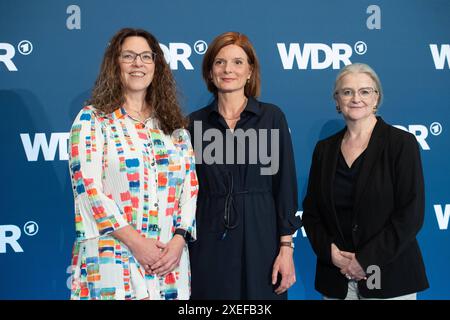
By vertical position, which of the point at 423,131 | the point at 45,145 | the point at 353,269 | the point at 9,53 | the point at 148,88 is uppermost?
the point at 9,53

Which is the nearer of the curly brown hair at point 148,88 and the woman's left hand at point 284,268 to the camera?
the curly brown hair at point 148,88

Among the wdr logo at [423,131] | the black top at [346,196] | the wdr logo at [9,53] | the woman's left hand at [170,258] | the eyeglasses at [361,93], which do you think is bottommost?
the woman's left hand at [170,258]

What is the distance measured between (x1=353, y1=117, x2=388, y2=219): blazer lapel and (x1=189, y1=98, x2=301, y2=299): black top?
0.96 ft

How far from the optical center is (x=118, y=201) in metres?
2.42

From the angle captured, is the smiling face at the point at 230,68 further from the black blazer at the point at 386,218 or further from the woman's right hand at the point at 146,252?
the woman's right hand at the point at 146,252

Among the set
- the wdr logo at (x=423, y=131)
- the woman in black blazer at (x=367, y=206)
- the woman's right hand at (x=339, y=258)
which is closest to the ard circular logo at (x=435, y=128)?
the wdr logo at (x=423, y=131)

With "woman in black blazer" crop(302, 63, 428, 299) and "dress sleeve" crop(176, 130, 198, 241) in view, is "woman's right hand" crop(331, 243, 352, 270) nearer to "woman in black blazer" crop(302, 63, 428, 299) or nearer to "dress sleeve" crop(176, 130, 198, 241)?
"woman in black blazer" crop(302, 63, 428, 299)

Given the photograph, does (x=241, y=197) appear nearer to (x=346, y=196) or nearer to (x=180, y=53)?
(x=346, y=196)

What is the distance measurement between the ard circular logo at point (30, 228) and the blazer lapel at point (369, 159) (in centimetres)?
203

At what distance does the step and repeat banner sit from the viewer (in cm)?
363

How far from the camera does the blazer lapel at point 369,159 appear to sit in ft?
8.87

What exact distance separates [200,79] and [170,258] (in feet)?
5.31

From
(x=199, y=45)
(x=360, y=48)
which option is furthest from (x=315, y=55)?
(x=199, y=45)
